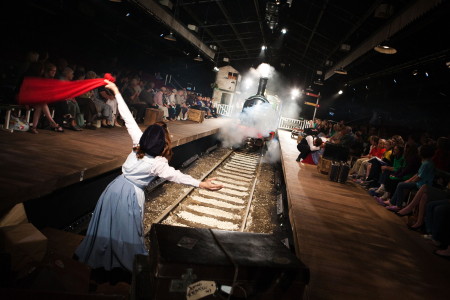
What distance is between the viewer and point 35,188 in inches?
151

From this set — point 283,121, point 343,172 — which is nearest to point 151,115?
point 343,172

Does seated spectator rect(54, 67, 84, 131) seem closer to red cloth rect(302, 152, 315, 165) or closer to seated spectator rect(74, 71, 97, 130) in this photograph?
seated spectator rect(74, 71, 97, 130)

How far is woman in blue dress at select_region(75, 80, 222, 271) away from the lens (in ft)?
10.3

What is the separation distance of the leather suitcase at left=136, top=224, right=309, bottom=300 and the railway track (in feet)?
14.0

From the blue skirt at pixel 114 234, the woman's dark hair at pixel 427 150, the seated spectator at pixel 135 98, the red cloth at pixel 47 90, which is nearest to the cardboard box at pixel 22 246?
the blue skirt at pixel 114 234

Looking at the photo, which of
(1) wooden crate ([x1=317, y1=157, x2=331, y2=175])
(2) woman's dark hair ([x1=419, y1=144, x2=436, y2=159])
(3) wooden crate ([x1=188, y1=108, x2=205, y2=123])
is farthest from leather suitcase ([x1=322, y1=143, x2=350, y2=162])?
(3) wooden crate ([x1=188, y1=108, x2=205, y2=123])

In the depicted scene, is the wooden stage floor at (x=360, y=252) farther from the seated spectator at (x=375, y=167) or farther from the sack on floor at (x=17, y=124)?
the sack on floor at (x=17, y=124)

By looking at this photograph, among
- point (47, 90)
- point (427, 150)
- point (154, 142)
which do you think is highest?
point (427, 150)

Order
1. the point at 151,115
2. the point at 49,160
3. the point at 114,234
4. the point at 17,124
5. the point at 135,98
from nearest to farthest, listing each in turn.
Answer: the point at 114,234, the point at 49,160, the point at 17,124, the point at 151,115, the point at 135,98

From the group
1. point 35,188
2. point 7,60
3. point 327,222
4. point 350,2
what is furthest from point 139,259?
point 350,2

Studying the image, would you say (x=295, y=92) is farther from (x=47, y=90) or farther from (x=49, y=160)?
(x=47, y=90)

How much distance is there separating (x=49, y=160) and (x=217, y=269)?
4.62 metres

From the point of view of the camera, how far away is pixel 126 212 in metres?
3.21

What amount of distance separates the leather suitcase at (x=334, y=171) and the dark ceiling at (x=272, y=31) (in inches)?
126
